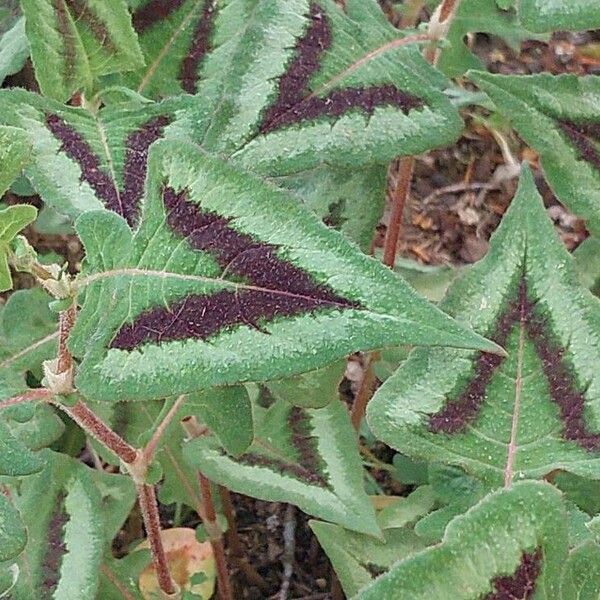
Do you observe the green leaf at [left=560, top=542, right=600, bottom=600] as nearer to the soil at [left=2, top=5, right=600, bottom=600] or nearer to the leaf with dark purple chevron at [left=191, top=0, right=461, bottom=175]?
the leaf with dark purple chevron at [left=191, top=0, right=461, bottom=175]

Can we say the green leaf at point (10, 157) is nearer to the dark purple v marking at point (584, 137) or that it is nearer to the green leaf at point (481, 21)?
the dark purple v marking at point (584, 137)

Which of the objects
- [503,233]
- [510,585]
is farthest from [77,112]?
[510,585]

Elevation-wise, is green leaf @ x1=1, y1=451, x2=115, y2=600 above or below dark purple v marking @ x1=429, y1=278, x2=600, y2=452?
below

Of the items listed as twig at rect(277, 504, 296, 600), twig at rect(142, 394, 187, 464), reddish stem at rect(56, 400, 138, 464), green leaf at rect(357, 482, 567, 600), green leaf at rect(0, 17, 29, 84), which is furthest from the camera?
twig at rect(277, 504, 296, 600)

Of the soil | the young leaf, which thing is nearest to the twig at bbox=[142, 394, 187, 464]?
the young leaf

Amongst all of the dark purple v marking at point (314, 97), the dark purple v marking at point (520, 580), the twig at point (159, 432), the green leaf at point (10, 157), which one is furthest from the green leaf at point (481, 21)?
the dark purple v marking at point (520, 580)

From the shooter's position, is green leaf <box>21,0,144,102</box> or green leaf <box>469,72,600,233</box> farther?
green leaf <box>469,72,600,233</box>

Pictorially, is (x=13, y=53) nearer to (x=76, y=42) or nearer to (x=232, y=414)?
(x=76, y=42)
